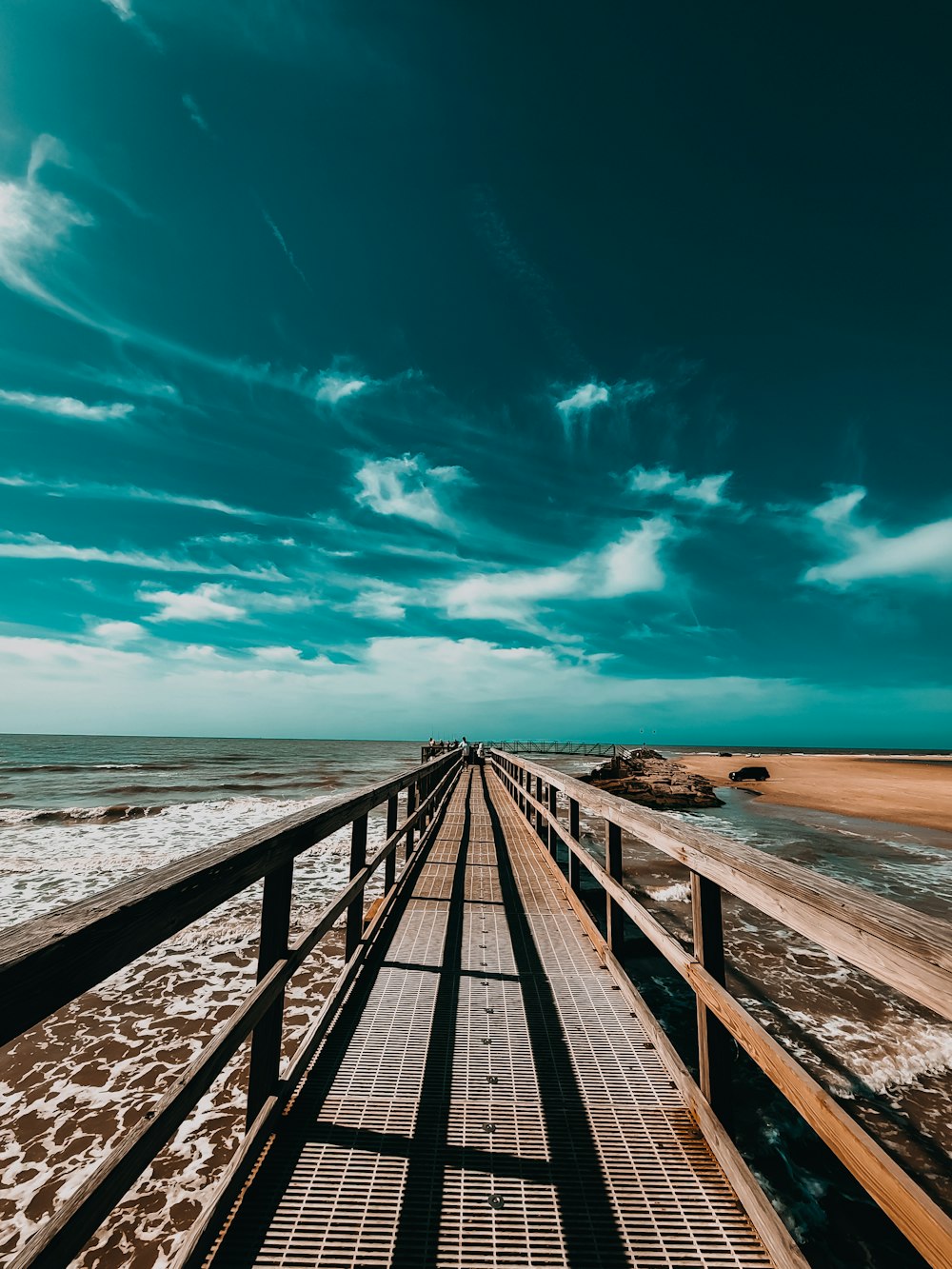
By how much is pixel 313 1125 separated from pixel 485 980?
1.59 m

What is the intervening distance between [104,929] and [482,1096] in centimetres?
219

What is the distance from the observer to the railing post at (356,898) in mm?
3627

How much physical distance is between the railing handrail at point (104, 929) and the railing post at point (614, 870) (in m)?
2.15

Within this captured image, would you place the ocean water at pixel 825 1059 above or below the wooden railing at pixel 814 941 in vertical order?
below

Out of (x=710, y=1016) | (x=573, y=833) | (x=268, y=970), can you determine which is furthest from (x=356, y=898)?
(x=573, y=833)

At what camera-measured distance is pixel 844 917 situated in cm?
137

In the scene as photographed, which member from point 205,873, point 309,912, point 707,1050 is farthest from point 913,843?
point 205,873

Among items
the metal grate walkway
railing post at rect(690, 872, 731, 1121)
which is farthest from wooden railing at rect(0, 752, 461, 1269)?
railing post at rect(690, 872, 731, 1121)

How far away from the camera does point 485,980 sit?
145 inches

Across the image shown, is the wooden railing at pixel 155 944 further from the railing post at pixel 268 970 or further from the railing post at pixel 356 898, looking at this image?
the railing post at pixel 356 898

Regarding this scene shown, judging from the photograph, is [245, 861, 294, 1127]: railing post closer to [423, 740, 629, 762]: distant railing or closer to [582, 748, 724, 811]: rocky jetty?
[582, 748, 724, 811]: rocky jetty

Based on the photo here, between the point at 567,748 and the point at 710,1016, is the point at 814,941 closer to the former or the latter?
the point at 710,1016

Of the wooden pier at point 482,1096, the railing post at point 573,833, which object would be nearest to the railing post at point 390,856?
the wooden pier at point 482,1096

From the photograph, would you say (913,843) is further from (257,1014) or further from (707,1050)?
(257,1014)
